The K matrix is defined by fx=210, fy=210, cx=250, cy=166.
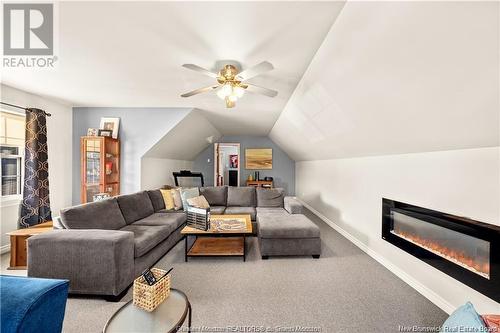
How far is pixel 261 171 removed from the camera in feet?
24.6

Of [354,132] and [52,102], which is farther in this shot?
[52,102]

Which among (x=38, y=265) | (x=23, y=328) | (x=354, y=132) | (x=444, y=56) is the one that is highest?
(x=444, y=56)

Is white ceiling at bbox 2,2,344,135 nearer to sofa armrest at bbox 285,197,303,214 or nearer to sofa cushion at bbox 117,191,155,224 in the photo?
sofa cushion at bbox 117,191,155,224

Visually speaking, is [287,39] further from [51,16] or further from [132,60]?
[51,16]

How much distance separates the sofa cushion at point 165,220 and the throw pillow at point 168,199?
0.41 metres

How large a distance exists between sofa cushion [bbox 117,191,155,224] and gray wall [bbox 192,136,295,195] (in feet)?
12.3

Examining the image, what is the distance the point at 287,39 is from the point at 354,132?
155cm

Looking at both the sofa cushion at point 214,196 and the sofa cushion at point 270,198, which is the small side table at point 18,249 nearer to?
the sofa cushion at point 214,196

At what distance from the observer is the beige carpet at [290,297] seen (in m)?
1.74

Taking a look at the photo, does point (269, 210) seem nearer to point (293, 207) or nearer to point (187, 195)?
point (293, 207)

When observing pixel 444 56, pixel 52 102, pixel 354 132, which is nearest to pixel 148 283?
pixel 444 56

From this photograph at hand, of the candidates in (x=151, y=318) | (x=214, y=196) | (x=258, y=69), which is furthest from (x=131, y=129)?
(x=151, y=318)

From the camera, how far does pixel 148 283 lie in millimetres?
1335

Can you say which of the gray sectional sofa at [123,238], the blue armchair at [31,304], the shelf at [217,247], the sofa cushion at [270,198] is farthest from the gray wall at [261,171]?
the blue armchair at [31,304]
